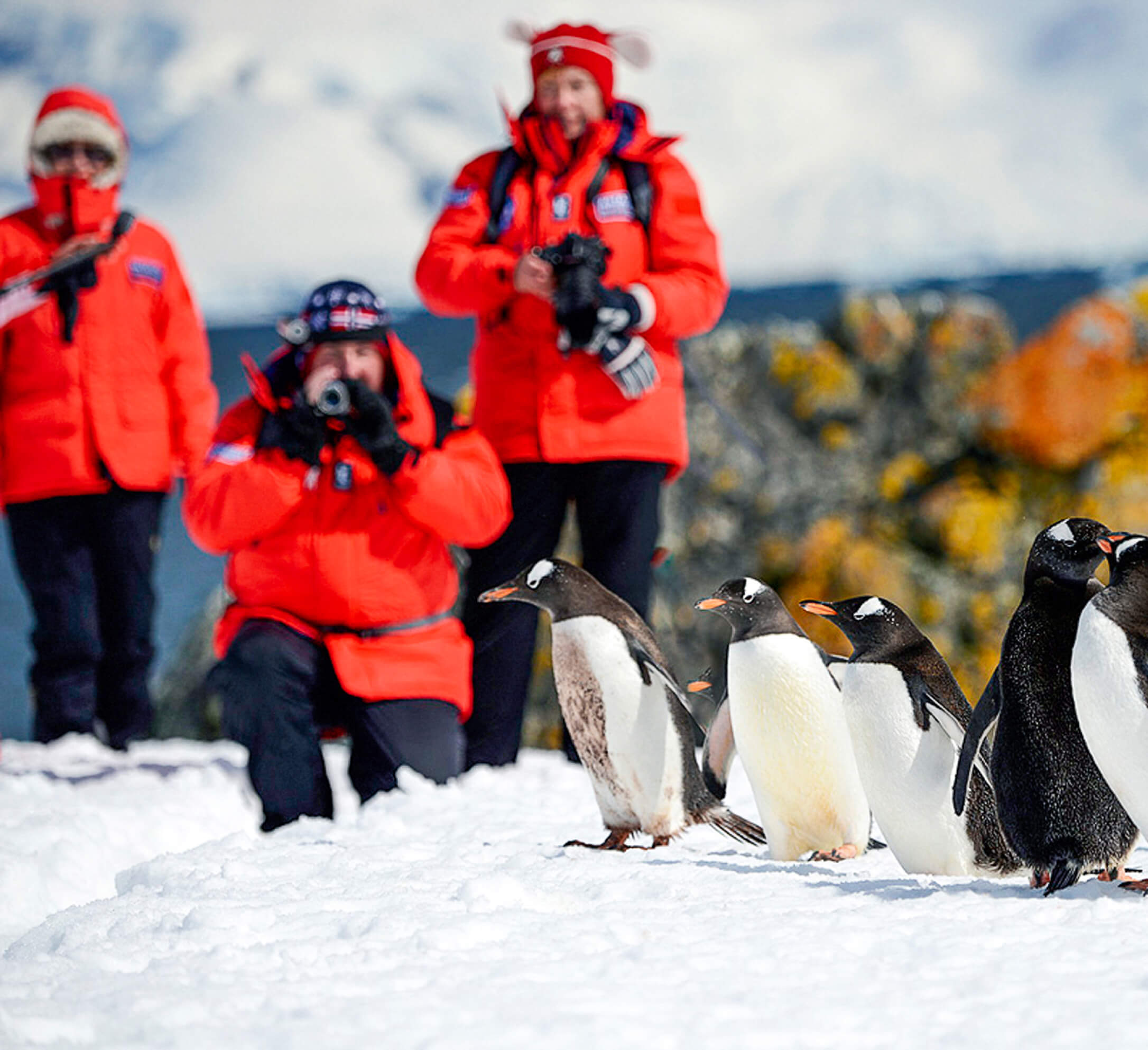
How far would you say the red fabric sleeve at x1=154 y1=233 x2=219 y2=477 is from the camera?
142 inches

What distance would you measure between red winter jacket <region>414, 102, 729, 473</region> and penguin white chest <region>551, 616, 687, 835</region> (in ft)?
2.72

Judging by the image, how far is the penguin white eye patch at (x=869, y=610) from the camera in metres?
1.82

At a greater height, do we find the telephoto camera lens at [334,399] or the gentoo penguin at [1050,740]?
the telephoto camera lens at [334,399]

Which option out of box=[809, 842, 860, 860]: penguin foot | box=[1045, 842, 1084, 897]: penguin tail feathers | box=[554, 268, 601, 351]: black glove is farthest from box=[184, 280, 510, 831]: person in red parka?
box=[1045, 842, 1084, 897]: penguin tail feathers

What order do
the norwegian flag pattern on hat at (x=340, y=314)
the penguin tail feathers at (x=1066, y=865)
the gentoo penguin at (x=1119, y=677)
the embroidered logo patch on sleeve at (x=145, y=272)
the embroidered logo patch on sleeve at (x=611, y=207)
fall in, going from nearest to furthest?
1. the gentoo penguin at (x=1119, y=677)
2. the penguin tail feathers at (x=1066, y=865)
3. the norwegian flag pattern on hat at (x=340, y=314)
4. the embroidered logo patch on sleeve at (x=611, y=207)
5. the embroidered logo patch on sleeve at (x=145, y=272)

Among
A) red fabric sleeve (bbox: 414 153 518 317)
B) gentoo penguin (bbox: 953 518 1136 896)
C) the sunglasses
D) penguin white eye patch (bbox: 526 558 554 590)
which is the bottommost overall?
gentoo penguin (bbox: 953 518 1136 896)

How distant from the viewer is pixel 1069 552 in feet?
5.20

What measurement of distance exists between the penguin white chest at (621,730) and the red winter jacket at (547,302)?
2.72 feet

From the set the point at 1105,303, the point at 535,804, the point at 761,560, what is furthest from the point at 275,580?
the point at 1105,303

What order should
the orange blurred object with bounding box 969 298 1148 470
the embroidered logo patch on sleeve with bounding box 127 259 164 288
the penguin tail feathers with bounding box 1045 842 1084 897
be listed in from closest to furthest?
the penguin tail feathers with bounding box 1045 842 1084 897 → the embroidered logo patch on sleeve with bounding box 127 259 164 288 → the orange blurred object with bounding box 969 298 1148 470

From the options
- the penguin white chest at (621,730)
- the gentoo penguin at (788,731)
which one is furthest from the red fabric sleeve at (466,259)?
the gentoo penguin at (788,731)

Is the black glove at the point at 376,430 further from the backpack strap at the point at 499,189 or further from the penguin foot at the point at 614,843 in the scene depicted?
the penguin foot at the point at 614,843

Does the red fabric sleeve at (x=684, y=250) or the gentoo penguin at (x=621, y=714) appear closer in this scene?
the gentoo penguin at (x=621, y=714)

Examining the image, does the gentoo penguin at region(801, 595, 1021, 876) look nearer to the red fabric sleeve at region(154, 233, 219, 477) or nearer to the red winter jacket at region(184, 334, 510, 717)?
the red winter jacket at region(184, 334, 510, 717)
